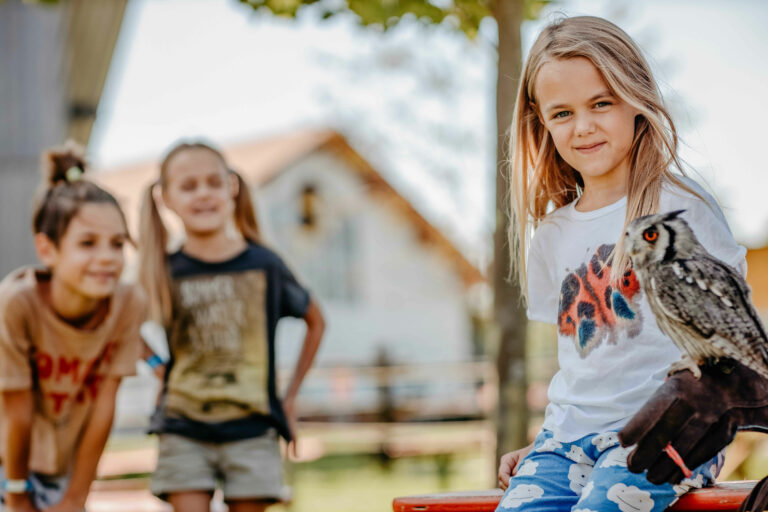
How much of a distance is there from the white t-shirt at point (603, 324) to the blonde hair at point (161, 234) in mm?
1867

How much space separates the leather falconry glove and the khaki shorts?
6.89ft

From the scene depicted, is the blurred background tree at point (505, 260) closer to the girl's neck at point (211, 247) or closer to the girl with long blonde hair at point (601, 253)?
the girl's neck at point (211, 247)

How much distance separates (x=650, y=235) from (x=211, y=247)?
2.38 m

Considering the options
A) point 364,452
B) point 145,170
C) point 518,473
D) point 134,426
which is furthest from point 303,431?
point 145,170

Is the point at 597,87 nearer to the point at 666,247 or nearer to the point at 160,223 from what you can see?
the point at 666,247

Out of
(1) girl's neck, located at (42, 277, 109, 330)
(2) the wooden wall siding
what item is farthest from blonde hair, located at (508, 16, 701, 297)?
(2) the wooden wall siding

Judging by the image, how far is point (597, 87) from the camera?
6.84 ft

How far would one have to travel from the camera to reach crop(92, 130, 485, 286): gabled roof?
70.1 feet

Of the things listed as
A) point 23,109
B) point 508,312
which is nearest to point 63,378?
point 508,312

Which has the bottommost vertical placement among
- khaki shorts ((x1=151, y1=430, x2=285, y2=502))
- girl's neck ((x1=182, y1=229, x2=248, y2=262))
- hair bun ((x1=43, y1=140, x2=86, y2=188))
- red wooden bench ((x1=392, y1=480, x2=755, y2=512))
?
khaki shorts ((x1=151, y1=430, x2=285, y2=502))

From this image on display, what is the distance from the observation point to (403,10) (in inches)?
178

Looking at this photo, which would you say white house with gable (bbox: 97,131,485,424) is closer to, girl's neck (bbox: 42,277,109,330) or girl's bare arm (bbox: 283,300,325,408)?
girl's bare arm (bbox: 283,300,325,408)

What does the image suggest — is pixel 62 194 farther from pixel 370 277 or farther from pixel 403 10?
pixel 370 277

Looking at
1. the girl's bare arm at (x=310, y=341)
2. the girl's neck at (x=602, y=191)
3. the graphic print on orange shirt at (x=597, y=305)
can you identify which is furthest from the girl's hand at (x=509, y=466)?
the girl's bare arm at (x=310, y=341)
